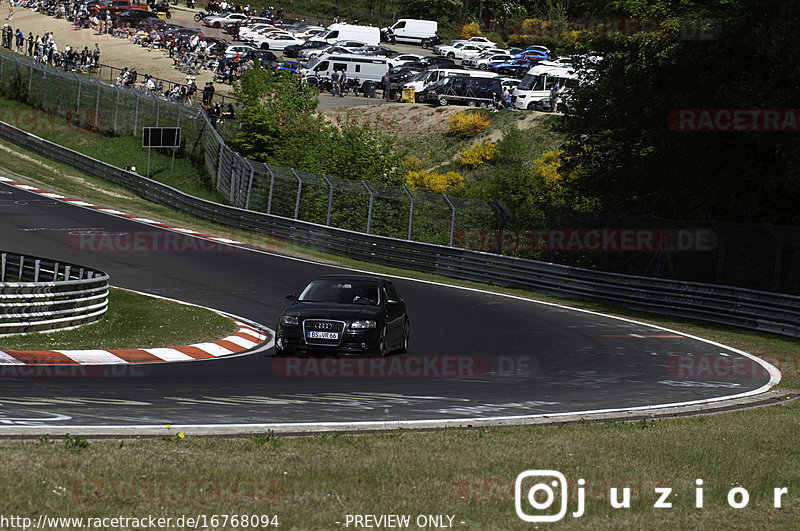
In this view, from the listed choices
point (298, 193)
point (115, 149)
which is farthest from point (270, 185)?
point (115, 149)

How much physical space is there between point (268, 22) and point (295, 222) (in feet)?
188

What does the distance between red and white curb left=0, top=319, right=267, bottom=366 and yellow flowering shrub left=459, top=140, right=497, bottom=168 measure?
40162mm

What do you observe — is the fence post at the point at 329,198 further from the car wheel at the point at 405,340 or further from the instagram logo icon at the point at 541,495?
the instagram logo icon at the point at 541,495

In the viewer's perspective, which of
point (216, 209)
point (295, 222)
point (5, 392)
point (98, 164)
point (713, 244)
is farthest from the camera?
point (98, 164)

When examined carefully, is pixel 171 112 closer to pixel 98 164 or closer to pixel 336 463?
pixel 98 164

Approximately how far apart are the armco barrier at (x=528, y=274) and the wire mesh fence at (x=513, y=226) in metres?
0.44

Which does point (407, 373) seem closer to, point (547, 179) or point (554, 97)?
point (547, 179)

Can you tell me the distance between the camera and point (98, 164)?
42.1 m

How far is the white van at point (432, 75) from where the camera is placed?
206 feet

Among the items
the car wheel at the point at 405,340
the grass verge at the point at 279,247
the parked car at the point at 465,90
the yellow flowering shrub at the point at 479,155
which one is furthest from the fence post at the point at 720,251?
the parked car at the point at 465,90

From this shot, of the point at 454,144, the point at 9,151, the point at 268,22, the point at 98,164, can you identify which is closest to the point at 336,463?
the point at 98,164

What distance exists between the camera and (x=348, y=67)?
2616 inches

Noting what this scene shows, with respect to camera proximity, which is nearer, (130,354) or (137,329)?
(130,354)

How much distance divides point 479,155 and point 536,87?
8148mm
